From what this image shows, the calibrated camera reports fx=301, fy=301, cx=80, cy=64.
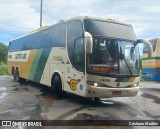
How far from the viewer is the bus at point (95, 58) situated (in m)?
10.5

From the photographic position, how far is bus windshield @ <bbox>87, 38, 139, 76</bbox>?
34.5 feet

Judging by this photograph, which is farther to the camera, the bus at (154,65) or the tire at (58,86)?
the bus at (154,65)

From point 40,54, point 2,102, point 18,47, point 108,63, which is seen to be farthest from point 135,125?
point 18,47

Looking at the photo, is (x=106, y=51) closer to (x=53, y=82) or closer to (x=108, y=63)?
(x=108, y=63)

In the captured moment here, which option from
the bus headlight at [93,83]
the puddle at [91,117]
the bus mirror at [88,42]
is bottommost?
the puddle at [91,117]

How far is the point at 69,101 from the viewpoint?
12.1 meters

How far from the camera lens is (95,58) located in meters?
10.6

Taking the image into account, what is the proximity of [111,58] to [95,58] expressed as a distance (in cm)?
A: 60

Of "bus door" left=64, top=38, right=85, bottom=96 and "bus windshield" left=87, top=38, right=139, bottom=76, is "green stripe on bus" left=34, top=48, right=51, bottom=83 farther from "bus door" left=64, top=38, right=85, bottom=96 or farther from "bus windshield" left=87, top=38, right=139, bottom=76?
"bus windshield" left=87, top=38, right=139, bottom=76

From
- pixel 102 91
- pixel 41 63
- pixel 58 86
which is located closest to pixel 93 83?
pixel 102 91

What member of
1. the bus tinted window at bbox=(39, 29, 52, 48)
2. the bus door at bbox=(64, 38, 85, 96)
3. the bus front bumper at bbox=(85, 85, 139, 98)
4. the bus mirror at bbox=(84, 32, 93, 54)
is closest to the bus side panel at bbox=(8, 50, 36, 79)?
the bus tinted window at bbox=(39, 29, 52, 48)

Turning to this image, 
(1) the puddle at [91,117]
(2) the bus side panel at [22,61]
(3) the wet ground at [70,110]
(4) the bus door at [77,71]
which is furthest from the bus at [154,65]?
(1) the puddle at [91,117]

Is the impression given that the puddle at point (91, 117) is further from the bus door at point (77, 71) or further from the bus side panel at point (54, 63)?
the bus side panel at point (54, 63)

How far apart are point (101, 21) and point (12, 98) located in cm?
490
